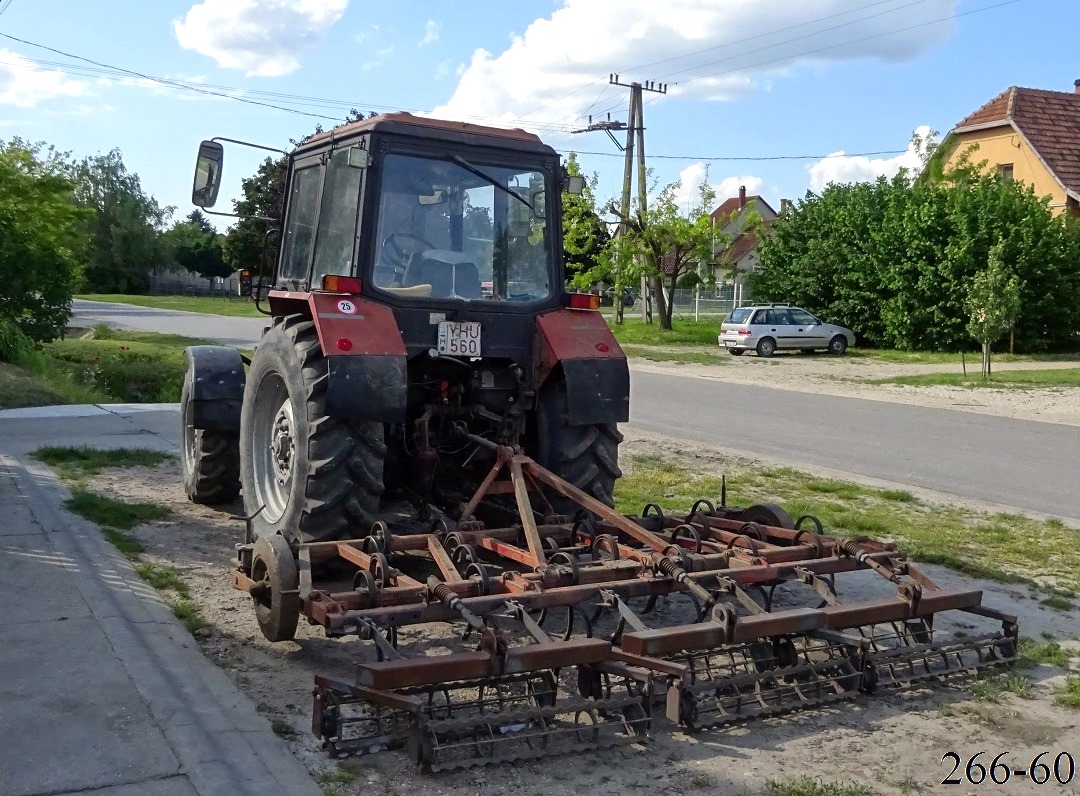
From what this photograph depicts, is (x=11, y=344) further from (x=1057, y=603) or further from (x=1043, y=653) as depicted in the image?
(x=1043, y=653)

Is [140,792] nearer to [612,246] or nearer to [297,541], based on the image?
[297,541]

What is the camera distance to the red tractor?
5789 mm

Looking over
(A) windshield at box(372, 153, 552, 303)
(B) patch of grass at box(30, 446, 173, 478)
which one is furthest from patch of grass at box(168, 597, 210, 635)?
(B) patch of grass at box(30, 446, 173, 478)

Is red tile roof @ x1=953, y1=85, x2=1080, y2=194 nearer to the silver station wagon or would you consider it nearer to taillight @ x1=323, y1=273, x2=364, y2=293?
the silver station wagon

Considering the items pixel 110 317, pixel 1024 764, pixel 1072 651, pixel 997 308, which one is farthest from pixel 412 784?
pixel 110 317

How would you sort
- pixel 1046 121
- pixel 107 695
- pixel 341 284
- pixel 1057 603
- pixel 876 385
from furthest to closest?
pixel 1046 121, pixel 876 385, pixel 1057 603, pixel 341 284, pixel 107 695

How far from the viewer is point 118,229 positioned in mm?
84000

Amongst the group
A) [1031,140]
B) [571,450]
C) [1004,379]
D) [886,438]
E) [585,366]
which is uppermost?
[1031,140]

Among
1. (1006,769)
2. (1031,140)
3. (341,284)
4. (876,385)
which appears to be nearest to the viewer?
(1006,769)

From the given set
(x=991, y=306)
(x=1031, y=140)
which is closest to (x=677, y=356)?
(x=991, y=306)

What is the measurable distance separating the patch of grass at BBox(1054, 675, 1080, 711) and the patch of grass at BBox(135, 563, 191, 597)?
14.5 feet

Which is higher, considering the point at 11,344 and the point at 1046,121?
the point at 1046,121

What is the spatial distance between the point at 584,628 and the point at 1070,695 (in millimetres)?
2313

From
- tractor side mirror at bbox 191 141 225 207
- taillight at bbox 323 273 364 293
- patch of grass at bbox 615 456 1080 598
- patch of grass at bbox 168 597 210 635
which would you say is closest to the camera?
patch of grass at bbox 168 597 210 635
